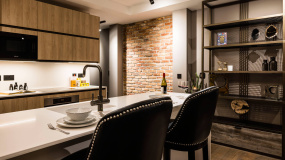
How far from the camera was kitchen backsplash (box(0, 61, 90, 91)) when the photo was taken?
312 centimetres

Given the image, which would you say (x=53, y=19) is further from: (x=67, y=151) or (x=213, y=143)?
(x=213, y=143)

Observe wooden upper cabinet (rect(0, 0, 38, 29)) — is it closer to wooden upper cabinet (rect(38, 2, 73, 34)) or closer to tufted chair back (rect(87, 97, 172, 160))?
wooden upper cabinet (rect(38, 2, 73, 34))

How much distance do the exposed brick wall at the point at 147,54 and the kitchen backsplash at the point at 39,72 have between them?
1.44 meters

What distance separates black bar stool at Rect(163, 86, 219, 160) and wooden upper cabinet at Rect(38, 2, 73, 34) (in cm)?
287

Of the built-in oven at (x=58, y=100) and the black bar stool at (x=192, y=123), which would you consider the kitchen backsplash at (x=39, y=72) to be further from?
the black bar stool at (x=192, y=123)

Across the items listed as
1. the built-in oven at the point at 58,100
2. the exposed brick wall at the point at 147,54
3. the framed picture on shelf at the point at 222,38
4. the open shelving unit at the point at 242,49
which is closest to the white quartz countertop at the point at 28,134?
the built-in oven at the point at 58,100

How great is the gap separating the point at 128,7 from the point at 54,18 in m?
1.71

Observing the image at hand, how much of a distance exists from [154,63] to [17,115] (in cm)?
359

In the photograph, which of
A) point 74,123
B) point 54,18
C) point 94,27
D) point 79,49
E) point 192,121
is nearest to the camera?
point 74,123

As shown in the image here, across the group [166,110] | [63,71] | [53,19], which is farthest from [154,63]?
[166,110]

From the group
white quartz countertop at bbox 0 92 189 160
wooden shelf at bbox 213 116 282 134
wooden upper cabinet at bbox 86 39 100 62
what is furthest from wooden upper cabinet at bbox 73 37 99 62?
wooden shelf at bbox 213 116 282 134

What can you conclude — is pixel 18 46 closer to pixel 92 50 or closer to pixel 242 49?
pixel 92 50

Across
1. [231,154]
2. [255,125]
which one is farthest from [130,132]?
[255,125]

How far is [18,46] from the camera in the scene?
9.67ft
